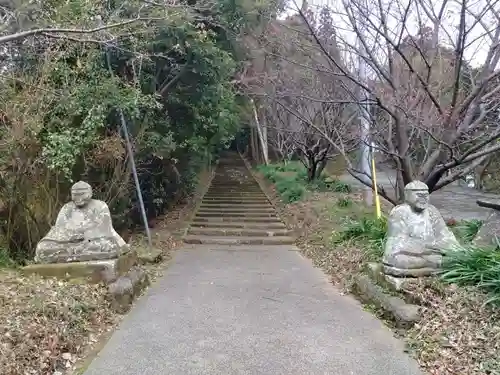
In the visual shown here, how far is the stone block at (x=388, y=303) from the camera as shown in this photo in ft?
14.5

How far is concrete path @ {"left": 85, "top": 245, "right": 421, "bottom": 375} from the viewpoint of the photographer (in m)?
3.71

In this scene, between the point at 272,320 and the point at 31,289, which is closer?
the point at 31,289

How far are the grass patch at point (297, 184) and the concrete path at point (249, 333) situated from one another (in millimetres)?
7415

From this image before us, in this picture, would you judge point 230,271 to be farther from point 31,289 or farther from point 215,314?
point 31,289

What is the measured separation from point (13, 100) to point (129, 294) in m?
3.45

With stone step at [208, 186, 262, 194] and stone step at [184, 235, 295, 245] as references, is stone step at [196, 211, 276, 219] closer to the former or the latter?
stone step at [184, 235, 295, 245]

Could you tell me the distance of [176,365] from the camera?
3.71 meters

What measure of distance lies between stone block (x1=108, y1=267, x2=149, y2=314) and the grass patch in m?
8.70

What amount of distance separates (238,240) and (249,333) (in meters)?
6.62

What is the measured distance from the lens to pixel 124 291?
17.2ft

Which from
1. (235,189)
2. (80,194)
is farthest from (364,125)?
(235,189)

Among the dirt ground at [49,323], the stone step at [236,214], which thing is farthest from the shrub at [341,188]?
the dirt ground at [49,323]

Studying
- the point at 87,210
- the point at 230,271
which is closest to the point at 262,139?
the point at 230,271

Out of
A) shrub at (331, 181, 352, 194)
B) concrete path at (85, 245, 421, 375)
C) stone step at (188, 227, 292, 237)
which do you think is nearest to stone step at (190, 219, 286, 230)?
stone step at (188, 227, 292, 237)
